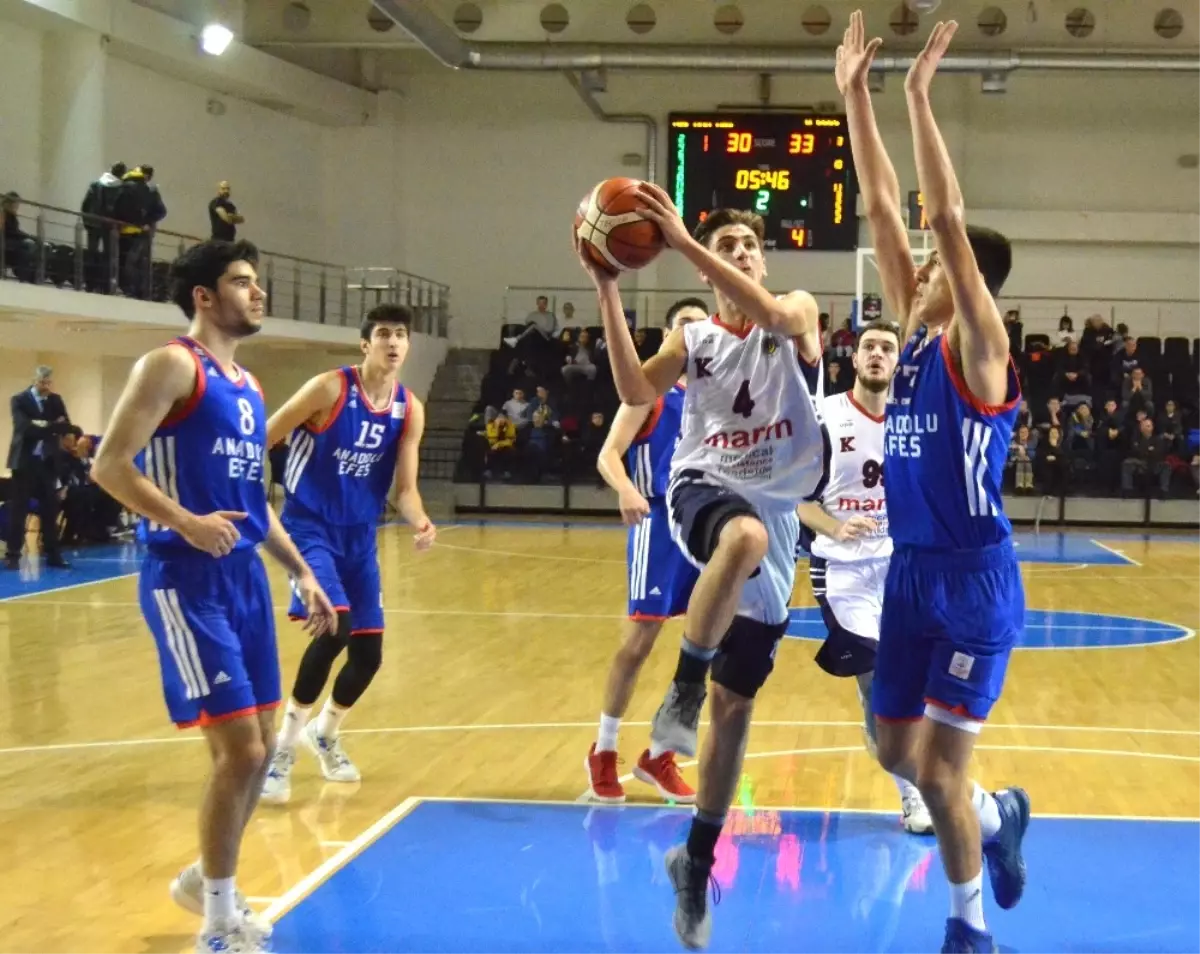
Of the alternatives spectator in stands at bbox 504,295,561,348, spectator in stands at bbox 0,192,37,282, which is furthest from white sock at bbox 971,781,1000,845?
spectator in stands at bbox 504,295,561,348

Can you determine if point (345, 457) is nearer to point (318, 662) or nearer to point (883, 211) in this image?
point (318, 662)

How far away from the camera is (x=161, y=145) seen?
2134cm

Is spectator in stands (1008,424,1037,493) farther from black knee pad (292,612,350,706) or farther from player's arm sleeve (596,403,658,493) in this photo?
black knee pad (292,612,350,706)

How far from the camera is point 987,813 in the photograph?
14.3 feet

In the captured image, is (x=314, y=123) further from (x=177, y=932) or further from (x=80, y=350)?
(x=177, y=932)

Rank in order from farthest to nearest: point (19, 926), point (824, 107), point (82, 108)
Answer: point (824, 107), point (82, 108), point (19, 926)

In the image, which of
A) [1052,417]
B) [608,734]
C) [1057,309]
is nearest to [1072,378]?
[1052,417]

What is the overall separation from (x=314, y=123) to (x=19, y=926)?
22.4 m

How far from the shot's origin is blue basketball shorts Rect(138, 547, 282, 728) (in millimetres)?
4004

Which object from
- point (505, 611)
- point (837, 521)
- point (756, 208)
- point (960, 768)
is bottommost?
point (505, 611)

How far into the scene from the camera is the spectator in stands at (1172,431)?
1938 cm

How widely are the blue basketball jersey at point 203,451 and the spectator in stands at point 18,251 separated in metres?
11.5

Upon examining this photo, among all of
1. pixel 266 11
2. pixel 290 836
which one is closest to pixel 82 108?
pixel 266 11

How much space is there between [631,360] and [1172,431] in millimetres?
16997
